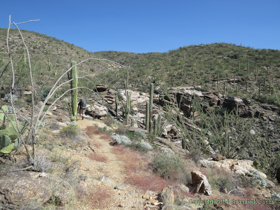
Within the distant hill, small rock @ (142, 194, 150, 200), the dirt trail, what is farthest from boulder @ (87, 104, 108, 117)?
small rock @ (142, 194, 150, 200)

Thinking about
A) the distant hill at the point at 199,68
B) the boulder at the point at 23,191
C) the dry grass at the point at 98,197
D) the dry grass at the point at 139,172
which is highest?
the distant hill at the point at 199,68

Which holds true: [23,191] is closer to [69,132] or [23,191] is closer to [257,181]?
[69,132]

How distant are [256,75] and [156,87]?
11122mm

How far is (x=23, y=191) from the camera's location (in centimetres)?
245

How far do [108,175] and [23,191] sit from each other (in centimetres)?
209

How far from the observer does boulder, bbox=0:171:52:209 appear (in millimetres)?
2336

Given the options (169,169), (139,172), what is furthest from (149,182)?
(169,169)

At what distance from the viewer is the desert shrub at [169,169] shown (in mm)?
4499

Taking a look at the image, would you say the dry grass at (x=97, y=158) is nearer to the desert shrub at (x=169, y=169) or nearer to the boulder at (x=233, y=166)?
the desert shrub at (x=169, y=169)

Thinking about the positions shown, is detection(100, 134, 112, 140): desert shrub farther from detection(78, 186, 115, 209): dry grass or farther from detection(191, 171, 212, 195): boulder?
detection(191, 171, 212, 195): boulder

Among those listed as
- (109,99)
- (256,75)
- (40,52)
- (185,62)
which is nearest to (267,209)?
(109,99)

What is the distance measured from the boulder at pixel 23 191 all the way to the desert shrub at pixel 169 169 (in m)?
2.80

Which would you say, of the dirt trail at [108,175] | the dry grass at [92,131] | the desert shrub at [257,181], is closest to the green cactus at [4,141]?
the dirt trail at [108,175]

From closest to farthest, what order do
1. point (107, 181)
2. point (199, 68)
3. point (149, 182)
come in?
point (107, 181), point (149, 182), point (199, 68)
